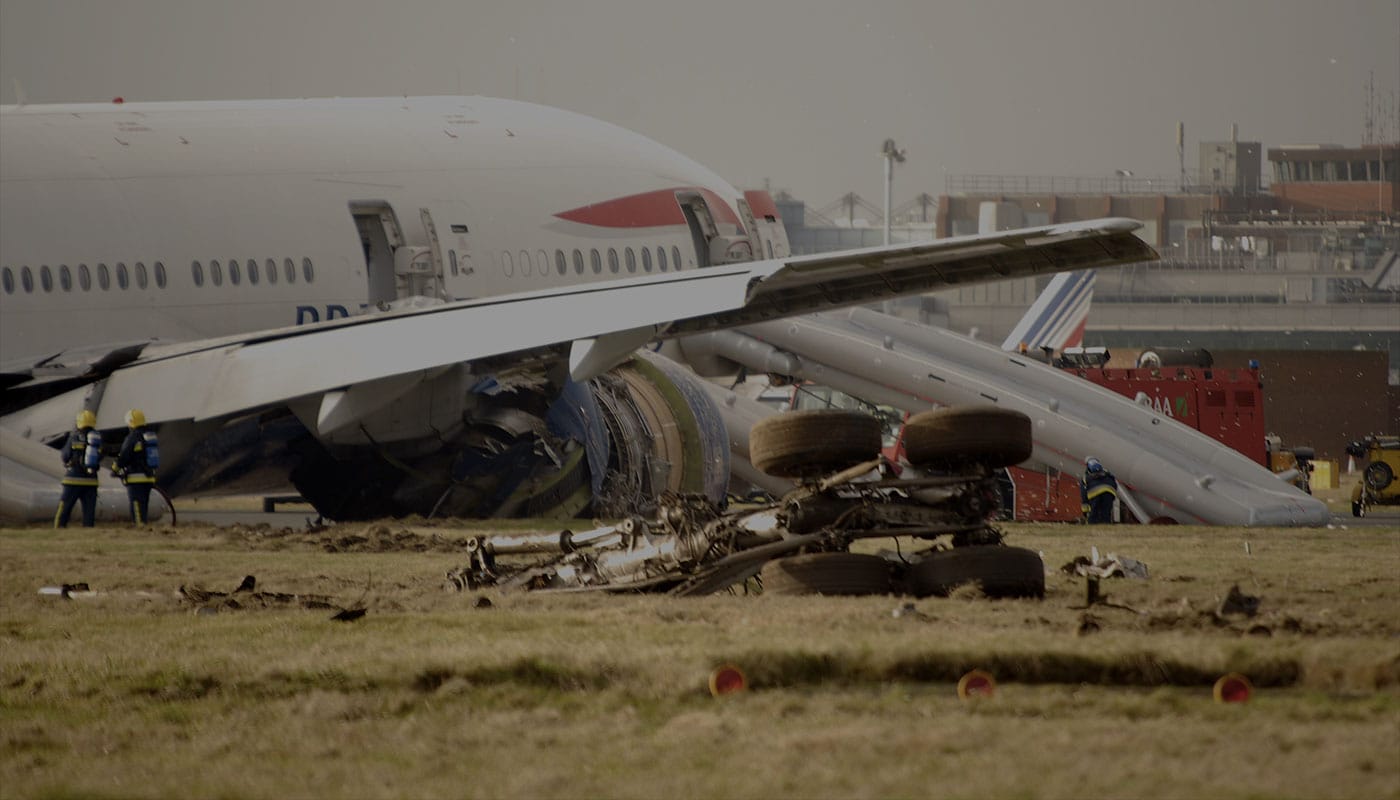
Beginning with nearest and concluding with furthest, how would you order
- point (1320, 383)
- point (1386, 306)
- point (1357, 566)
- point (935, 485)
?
point (935, 485)
point (1357, 566)
point (1320, 383)
point (1386, 306)

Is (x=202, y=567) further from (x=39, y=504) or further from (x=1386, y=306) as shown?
(x=1386, y=306)

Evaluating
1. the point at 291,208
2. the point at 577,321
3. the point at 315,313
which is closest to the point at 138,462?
the point at 577,321

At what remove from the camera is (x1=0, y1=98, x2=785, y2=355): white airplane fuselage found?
86.1 ft

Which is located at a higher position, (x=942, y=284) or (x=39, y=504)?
(x=942, y=284)

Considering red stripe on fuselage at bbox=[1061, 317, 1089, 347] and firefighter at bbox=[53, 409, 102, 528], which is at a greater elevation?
firefighter at bbox=[53, 409, 102, 528]

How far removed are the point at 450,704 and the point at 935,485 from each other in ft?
16.3

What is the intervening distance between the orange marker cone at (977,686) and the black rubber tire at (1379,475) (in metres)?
31.2

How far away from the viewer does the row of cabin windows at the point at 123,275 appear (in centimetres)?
2581

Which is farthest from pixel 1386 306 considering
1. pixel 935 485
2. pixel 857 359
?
pixel 935 485

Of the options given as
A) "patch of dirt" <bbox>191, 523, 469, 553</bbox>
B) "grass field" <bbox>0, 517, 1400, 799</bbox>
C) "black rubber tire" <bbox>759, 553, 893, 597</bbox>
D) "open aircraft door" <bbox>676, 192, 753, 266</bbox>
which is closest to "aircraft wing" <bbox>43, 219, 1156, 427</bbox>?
"patch of dirt" <bbox>191, 523, 469, 553</bbox>

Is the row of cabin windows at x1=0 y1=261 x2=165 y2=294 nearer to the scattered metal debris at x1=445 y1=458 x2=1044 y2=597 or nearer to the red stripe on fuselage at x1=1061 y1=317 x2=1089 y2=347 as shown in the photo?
the scattered metal debris at x1=445 y1=458 x2=1044 y2=597

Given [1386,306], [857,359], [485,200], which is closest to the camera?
[485,200]

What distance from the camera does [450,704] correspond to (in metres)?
9.23

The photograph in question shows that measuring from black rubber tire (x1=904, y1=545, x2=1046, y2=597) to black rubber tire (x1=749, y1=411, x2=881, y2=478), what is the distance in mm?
954
